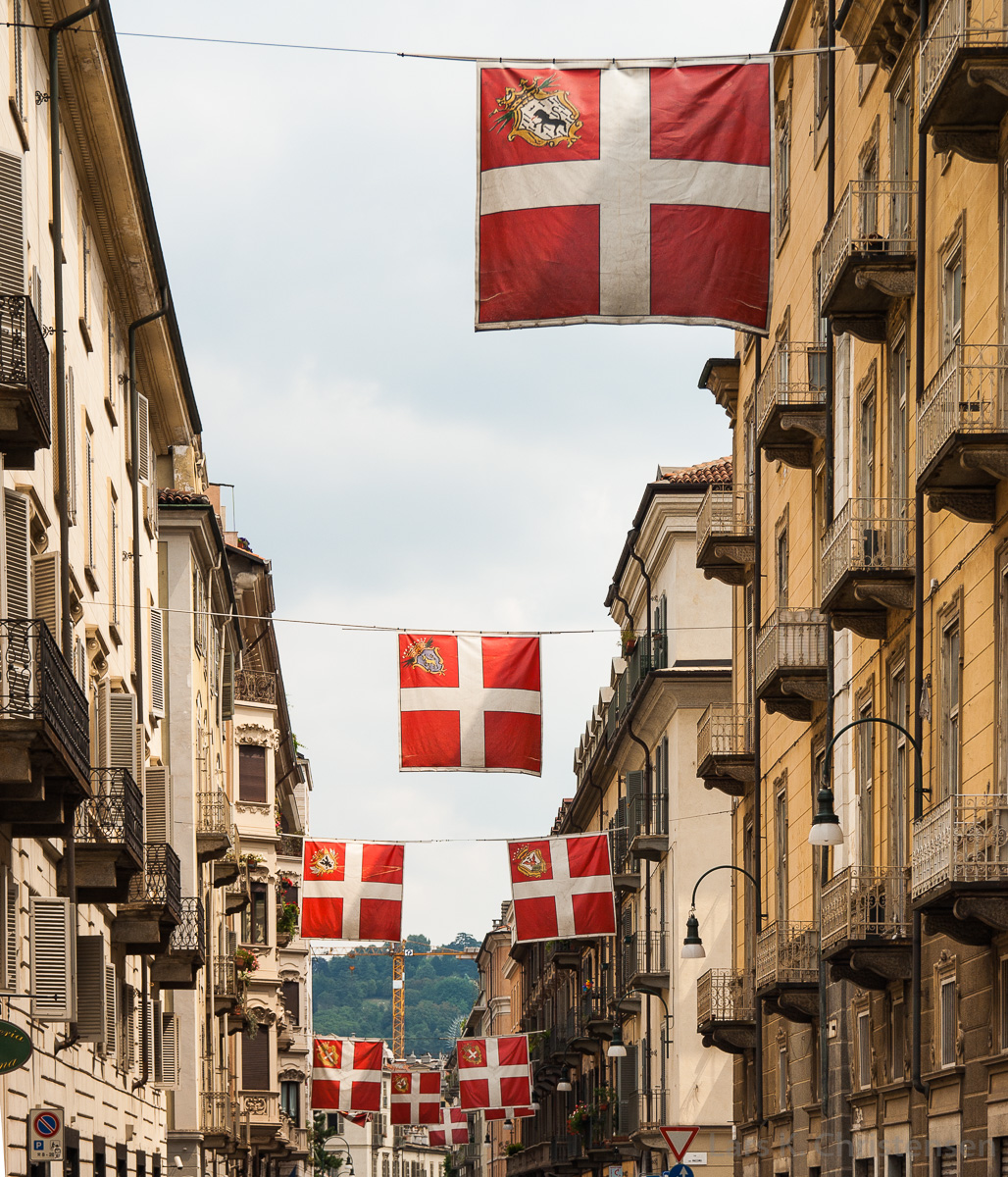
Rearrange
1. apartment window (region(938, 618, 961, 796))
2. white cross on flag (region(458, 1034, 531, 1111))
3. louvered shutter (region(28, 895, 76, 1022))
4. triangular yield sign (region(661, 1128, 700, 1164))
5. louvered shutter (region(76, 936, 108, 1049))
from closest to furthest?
apartment window (region(938, 618, 961, 796))
louvered shutter (region(28, 895, 76, 1022))
louvered shutter (region(76, 936, 108, 1049))
triangular yield sign (region(661, 1128, 700, 1164))
white cross on flag (region(458, 1034, 531, 1111))

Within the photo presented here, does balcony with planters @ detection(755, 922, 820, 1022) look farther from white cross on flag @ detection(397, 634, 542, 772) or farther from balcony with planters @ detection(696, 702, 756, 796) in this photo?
balcony with planters @ detection(696, 702, 756, 796)

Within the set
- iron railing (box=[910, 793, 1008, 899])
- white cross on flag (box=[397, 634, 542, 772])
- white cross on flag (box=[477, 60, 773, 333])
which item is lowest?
iron railing (box=[910, 793, 1008, 899])

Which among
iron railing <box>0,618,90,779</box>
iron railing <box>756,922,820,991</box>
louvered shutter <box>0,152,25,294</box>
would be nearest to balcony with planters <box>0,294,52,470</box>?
louvered shutter <box>0,152,25,294</box>

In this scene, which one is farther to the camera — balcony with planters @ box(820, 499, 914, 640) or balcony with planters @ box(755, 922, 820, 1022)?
balcony with planters @ box(755, 922, 820, 1022)

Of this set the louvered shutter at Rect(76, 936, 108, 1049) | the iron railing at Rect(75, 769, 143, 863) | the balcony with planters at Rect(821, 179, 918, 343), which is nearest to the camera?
the balcony with planters at Rect(821, 179, 918, 343)

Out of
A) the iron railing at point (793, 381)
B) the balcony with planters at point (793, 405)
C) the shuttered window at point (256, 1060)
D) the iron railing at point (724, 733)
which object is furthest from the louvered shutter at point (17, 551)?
the shuttered window at point (256, 1060)

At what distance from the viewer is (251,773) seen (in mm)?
68375

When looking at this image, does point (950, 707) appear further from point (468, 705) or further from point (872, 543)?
point (468, 705)

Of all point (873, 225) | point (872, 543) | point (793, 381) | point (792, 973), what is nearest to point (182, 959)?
point (792, 973)

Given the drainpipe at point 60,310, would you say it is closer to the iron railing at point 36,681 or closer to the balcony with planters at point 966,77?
the iron railing at point 36,681

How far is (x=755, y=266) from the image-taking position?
18.3m

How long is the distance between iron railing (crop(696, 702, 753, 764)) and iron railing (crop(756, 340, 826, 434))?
266 inches

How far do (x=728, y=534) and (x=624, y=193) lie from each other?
18035 millimetres

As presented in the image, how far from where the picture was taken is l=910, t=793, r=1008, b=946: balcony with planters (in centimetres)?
1716
